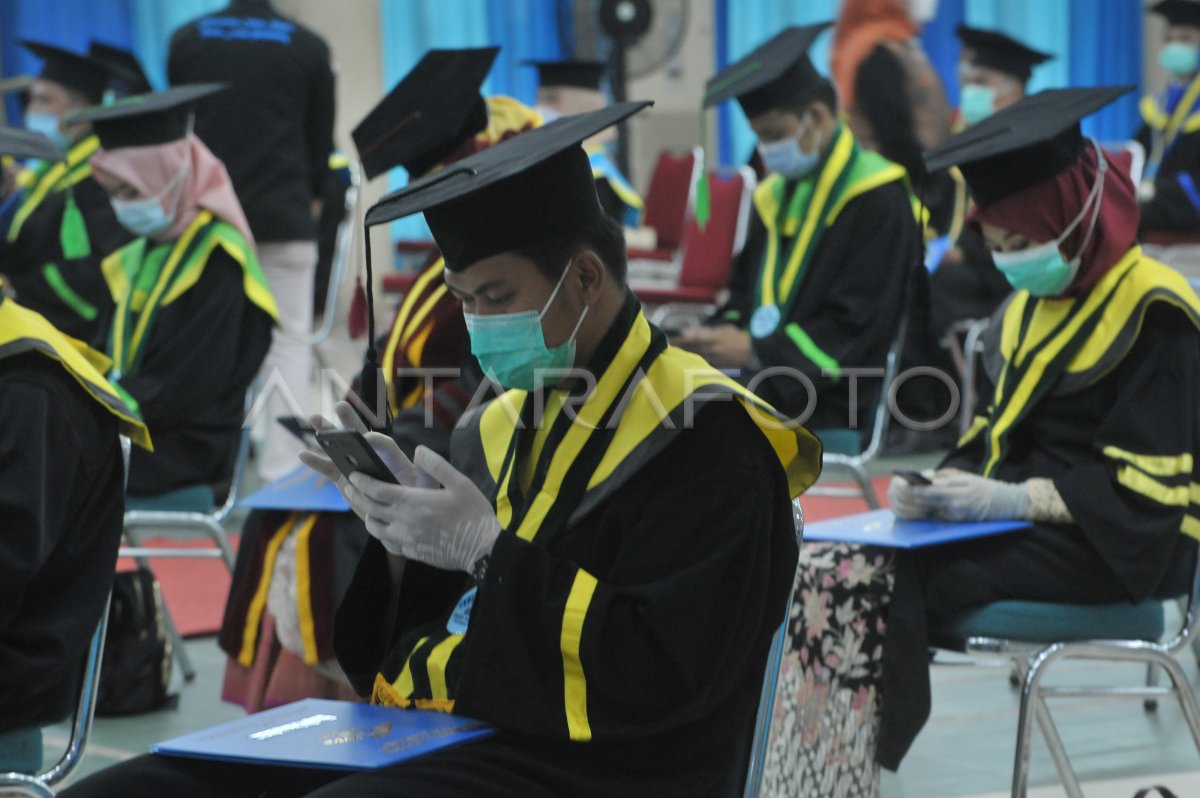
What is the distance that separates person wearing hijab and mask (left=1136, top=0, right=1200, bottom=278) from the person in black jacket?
3.81m

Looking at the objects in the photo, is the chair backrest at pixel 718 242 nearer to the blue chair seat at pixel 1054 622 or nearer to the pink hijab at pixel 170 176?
the pink hijab at pixel 170 176

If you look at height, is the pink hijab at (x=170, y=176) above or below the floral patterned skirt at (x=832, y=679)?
above

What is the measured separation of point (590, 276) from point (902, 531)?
118cm

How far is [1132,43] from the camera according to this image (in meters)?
13.0

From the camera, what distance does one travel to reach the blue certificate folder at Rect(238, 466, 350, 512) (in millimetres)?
3572

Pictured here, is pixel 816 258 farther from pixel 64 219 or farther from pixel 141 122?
pixel 64 219

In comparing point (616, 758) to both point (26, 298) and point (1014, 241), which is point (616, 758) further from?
point (26, 298)

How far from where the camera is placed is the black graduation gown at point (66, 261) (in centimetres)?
561

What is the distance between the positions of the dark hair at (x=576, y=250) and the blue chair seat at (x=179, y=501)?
2.62m

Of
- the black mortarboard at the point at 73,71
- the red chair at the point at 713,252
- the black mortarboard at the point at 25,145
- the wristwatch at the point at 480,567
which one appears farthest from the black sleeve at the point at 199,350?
the red chair at the point at 713,252

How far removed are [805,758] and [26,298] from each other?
12.0 ft

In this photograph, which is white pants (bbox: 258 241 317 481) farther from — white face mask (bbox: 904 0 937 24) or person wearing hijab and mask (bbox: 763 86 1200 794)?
person wearing hijab and mask (bbox: 763 86 1200 794)

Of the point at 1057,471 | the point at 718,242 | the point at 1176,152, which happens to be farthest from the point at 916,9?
the point at 1057,471

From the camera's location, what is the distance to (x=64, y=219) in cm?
590
